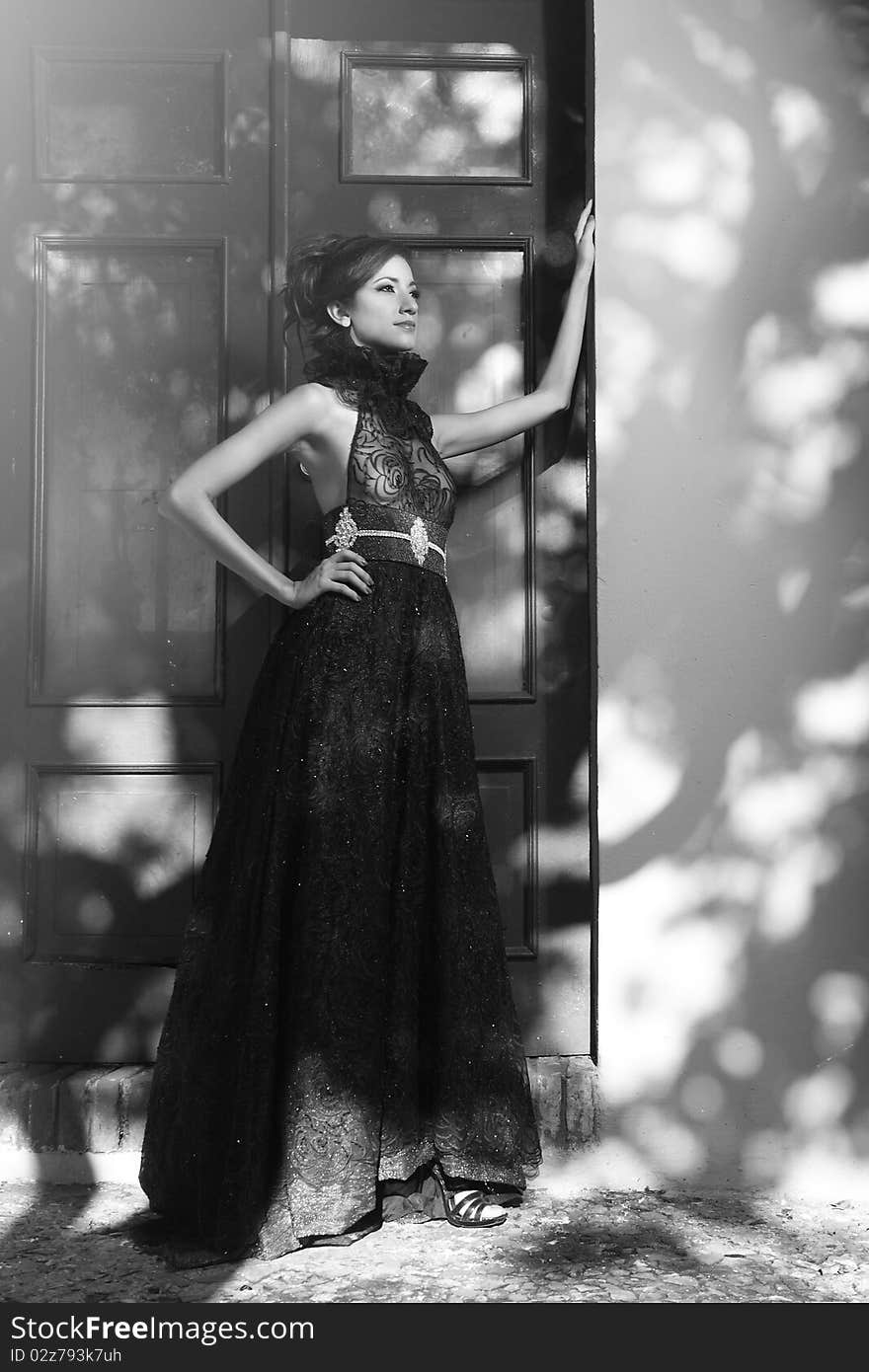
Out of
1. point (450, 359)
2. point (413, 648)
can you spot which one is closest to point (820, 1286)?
point (413, 648)

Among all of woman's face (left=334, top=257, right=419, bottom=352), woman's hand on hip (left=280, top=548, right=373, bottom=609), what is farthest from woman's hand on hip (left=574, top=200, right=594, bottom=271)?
woman's hand on hip (left=280, top=548, right=373, bottom=609)

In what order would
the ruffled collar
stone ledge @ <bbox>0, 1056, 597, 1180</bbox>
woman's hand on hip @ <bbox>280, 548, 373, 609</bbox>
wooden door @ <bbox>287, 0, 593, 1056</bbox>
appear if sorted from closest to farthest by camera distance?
woman's hand on hip @ <bbox>280, 548, 373, 609</bbox>, the ruffled collar, stone ledge @ <bbox>0, 1056, 597, 1180</bbox>, wooden door @ <bbox>287, 0, 593, 1056</bbox>

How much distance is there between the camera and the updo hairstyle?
9.70 feet

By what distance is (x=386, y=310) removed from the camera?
9.72 ft

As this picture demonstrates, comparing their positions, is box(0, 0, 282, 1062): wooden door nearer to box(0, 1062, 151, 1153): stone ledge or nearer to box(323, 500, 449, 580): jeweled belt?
box(0, 1062, 151, 1153): stone ledge

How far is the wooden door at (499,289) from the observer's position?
3285 mm

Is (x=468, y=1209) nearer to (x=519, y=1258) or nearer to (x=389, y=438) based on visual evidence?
(x=519, y=1258)

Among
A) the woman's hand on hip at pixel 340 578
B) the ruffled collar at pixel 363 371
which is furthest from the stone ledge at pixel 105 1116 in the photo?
the ruffled collar at pixel 363 371

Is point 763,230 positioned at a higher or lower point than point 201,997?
higher

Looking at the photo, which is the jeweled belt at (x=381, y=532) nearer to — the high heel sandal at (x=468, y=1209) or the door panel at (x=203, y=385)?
the door panel at (x=203, y=385)

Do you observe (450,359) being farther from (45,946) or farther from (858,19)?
(45,946)

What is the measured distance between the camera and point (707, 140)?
311 centimetres

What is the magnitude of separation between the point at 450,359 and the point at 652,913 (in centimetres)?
154

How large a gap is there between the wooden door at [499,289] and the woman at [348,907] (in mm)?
389
